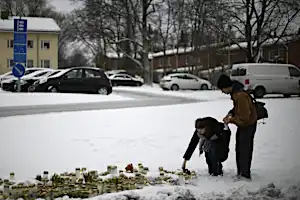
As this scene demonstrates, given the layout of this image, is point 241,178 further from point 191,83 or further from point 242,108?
point 191,83

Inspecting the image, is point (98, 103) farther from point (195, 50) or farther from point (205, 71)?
point (205, 71)

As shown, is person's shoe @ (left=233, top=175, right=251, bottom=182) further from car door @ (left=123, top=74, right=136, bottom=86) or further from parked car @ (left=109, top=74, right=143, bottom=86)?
car door @ (left=123, top=74, right=136, bottom=86)

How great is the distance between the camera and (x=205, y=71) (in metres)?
43.8

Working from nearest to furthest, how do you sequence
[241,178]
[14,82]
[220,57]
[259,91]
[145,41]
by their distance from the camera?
[241,178] → [259,91] → [14,82] → [145,41] → [220,57]

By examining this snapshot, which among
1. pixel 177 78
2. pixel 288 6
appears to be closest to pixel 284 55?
pixel 177 78

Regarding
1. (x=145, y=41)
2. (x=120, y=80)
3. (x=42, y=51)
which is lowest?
(x=120, y=80)

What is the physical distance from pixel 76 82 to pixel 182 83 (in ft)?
39.7

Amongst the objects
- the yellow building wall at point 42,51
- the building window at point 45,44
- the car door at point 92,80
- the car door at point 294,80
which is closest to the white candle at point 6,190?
the car door at point 92,80

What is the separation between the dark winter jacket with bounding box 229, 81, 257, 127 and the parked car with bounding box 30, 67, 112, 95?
14633mm

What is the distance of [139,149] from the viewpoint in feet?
25.8

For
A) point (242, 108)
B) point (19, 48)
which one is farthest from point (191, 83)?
point (242, 108)

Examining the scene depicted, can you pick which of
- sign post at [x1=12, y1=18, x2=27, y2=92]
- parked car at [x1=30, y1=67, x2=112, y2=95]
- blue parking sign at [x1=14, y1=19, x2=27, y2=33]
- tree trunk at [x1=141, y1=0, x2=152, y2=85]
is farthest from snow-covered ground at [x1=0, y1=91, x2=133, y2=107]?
tree trunk at [x1=141, y1=0, x2=152, y2=85]

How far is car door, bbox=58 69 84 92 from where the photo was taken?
65.5 ft

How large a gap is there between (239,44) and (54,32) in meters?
21.5
